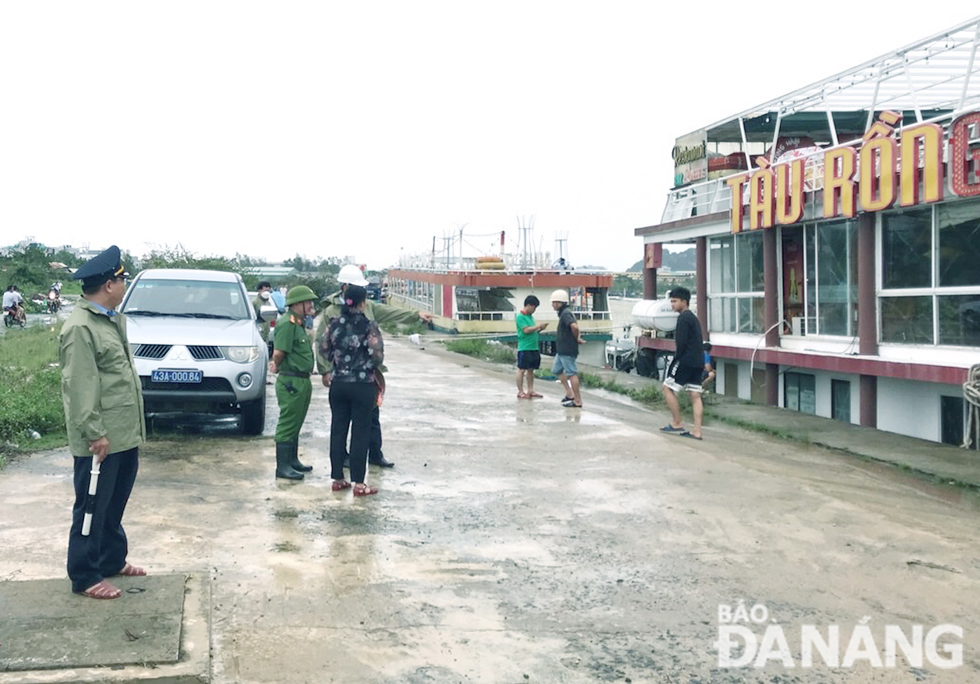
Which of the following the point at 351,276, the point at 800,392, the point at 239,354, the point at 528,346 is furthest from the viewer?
the point at 800,392

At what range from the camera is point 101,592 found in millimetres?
4688

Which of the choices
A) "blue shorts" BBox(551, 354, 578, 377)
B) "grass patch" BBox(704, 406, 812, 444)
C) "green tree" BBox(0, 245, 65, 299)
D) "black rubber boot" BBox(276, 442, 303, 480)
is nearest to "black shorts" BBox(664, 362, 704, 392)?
"grass patch" BBox(704, 406, 812, 444)

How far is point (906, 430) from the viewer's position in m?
13.6

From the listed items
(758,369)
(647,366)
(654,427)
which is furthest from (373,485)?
(647,366)

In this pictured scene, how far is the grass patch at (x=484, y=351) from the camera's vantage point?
24.0 m

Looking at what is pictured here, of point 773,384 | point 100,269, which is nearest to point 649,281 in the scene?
point 773,384

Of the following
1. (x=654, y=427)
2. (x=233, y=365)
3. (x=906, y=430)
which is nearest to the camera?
(x=233, y=365)

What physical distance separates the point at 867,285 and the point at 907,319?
0.86 m

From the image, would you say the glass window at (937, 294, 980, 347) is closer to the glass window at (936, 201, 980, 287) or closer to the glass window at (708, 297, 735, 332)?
the glass window at (936, 201, 980, 287)

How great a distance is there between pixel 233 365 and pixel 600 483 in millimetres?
3798

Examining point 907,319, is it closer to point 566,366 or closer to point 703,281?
point 566,366

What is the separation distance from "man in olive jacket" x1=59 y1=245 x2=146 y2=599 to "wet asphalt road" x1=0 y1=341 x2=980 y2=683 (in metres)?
0.60

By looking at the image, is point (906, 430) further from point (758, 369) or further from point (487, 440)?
point (487, 440)

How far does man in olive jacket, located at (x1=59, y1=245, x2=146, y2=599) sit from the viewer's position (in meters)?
4.65
